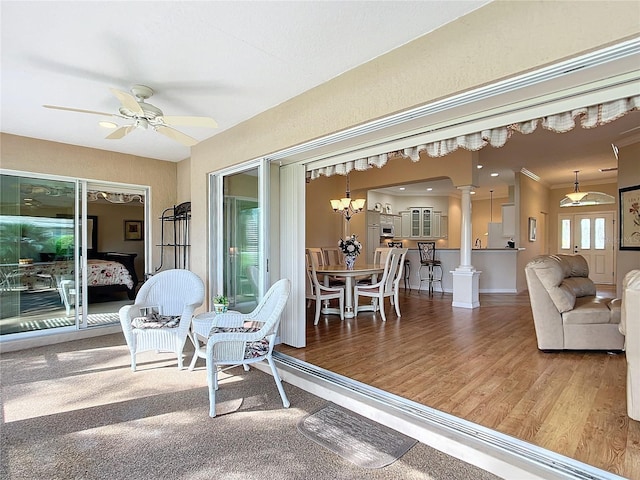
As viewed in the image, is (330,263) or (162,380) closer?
(162,380)

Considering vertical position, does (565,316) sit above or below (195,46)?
below

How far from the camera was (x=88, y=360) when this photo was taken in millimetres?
3758

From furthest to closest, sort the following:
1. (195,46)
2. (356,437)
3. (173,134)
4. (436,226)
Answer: (436,226) < (173,134) < (195,46) < (356,437)

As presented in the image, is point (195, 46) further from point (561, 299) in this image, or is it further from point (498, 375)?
point (561, 299)

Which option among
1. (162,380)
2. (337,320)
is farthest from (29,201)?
(337,320)

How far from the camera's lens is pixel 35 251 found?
4.50 m

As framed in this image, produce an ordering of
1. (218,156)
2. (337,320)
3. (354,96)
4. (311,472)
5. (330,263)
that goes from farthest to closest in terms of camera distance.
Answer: (330,263), (337,320), (218,156), (354,96), (311,472)

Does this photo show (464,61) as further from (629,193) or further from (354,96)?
(629,193)

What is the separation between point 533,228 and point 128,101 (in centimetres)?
920

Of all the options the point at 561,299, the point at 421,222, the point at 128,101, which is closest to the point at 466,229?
the point at 561,299

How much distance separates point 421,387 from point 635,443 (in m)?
1.26

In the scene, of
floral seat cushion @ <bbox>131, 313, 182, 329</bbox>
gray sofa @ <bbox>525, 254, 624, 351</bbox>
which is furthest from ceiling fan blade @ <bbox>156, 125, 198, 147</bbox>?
gray sofa @ <bbox>525, 254, 624, 351</bbox>

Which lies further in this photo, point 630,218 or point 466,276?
point 466,276

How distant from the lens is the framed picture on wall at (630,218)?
5172mm
